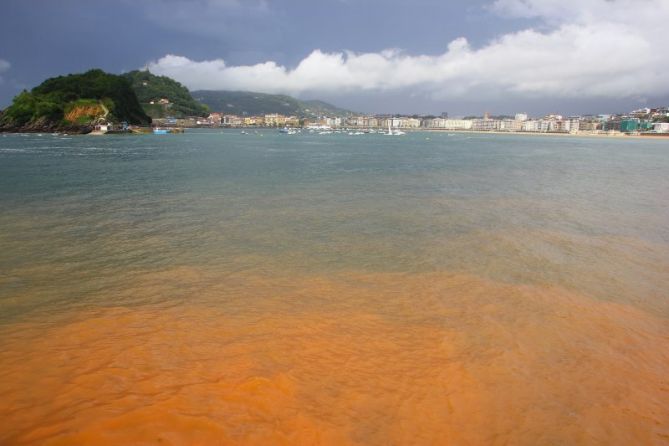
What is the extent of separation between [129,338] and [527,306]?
7.20 m

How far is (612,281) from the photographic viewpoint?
954cm

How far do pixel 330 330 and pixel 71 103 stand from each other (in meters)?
149

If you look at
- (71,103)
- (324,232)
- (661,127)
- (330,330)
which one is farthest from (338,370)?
(661,127)

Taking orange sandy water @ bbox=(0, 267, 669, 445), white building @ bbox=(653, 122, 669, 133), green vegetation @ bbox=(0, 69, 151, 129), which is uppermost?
green vegetation @ bbox=(0, 69, 151, 129)

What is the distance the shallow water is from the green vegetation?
13113 centimetres

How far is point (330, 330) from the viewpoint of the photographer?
22.8 ft

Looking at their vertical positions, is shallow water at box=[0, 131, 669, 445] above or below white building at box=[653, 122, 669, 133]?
below

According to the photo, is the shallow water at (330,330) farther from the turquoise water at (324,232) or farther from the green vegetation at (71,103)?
the green vegetation at (71,103)

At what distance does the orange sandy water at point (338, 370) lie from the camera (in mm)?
4656

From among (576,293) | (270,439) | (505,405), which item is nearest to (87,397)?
(270,439)

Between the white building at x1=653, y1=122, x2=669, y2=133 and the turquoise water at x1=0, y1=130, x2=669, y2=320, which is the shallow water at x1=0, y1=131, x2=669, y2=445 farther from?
the white building at x1=653, y1=122, x2=669, y2=133

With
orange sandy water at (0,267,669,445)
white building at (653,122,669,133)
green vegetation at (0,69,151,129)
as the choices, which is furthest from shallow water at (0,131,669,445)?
white building at (653,122,669,133)

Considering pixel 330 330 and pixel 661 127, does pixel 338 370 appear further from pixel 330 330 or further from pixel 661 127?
pixel 661 127

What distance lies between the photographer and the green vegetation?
407 feet
